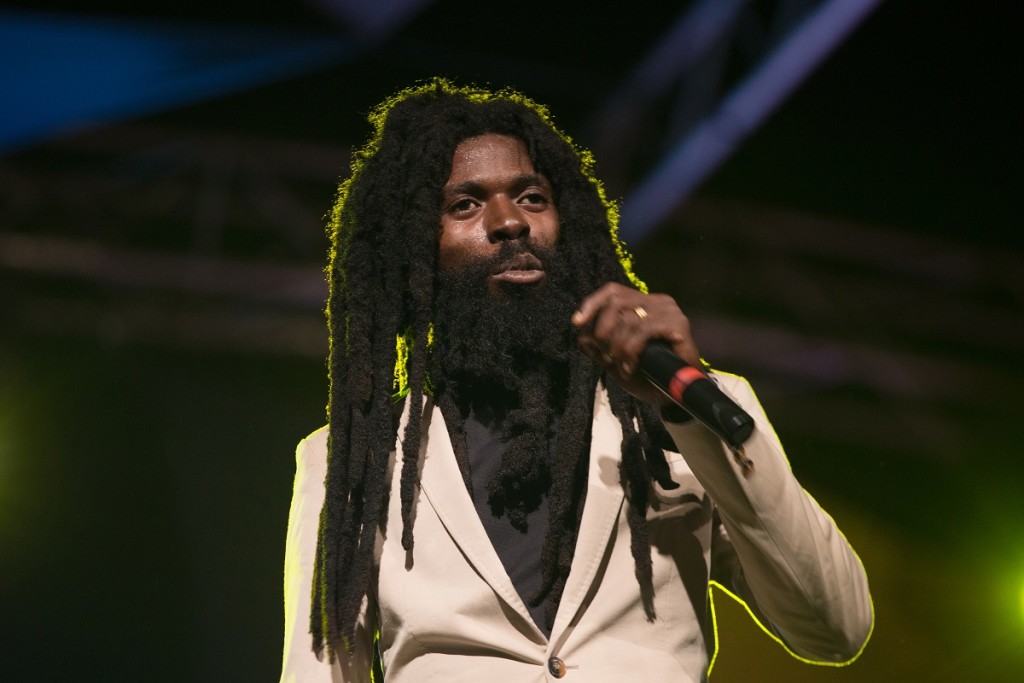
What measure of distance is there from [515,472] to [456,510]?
14 centimetres

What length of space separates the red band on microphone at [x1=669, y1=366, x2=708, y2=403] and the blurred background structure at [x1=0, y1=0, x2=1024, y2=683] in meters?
1.90

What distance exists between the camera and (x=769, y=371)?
10.7 ft

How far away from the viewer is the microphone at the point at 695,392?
3.65 ft

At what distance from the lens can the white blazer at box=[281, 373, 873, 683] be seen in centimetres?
138

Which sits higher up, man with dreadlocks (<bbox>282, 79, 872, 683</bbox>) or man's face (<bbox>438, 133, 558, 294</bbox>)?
man's face (<bbox>438, 133, 558, 294</bbox>)

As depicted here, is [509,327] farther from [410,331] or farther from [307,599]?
[307,599]

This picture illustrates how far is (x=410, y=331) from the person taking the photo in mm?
2086

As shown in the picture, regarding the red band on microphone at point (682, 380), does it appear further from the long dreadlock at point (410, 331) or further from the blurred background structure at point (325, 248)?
the blurred background structure at point (325, 248)

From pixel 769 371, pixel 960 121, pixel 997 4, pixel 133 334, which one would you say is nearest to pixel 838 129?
pixel 960 121

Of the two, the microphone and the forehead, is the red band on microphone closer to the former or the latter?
the microphone

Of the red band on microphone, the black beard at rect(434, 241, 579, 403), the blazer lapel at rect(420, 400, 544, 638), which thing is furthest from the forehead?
the red band on microphone

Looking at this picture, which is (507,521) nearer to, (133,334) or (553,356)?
(553,356)

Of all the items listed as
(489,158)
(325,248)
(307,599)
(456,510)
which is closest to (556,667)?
(456,510)

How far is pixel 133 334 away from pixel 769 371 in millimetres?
2195
